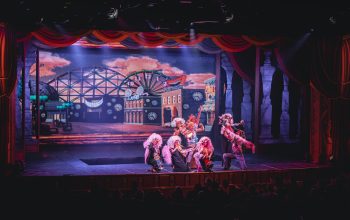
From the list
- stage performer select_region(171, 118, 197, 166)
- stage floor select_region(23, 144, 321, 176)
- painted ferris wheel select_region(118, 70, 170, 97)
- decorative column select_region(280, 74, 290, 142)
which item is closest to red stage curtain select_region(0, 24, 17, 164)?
stage floor select_region(23, 144, 321, 176)

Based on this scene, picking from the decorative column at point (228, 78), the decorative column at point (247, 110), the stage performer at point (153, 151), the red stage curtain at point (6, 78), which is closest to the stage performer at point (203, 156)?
the stage performer at point (153, 151)

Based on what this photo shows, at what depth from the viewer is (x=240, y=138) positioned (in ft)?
31.9

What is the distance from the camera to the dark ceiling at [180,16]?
8.80 m

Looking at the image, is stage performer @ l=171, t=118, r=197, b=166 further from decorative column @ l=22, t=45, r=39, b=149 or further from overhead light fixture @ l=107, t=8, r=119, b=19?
decorative column @ l=22, t=45, r=39, b=149

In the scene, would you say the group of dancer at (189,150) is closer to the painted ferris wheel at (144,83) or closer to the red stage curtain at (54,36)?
the red stage curtain at (54,36)

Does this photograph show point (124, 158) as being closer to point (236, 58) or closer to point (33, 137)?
point (33, 137)

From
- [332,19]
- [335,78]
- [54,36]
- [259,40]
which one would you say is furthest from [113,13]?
[335,78]

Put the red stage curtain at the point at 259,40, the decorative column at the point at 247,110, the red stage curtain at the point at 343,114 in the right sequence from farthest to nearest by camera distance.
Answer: the decorative column at the point at 247,110, the red stage curtain at the point at 343,114, the red stage curtain at the point at 259,40

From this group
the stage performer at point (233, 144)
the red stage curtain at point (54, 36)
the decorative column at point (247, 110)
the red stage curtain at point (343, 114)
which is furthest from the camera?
the decorative column at point (247, 110)

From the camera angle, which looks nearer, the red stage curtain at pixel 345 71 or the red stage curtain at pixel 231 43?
the red stage curtain at pixel 231 43

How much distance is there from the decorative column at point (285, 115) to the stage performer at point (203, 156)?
5.16m

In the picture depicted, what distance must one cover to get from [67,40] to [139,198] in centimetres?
532

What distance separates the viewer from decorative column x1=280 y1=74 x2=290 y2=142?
1406 centimetres

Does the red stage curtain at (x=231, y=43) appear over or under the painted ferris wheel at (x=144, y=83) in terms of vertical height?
over
